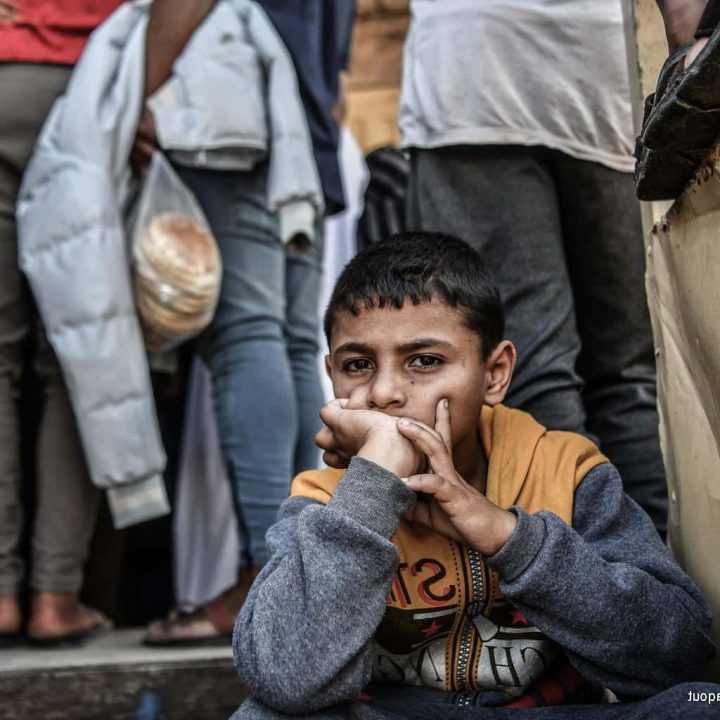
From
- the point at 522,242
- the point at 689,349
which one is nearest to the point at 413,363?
the point at 689,349

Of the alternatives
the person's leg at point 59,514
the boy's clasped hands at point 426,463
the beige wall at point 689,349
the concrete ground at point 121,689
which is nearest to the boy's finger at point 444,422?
the boy's clasped hands at point 426,463

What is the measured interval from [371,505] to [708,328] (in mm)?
457

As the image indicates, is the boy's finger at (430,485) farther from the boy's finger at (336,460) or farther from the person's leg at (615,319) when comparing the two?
the person's leg at (615,319)

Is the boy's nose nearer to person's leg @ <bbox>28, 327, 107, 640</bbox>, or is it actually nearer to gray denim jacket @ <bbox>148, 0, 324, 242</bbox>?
gray denim jacket @ <bbox>148, 0, 324, 242</bbox>

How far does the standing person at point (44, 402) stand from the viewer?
221cm

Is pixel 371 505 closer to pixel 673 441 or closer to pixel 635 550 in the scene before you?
pixel 635 550

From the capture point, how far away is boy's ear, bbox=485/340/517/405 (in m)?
1.56

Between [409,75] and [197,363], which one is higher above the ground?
[409,75]

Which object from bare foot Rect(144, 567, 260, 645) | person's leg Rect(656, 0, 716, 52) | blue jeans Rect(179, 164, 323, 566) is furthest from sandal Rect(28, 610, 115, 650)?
person's leg Rect(656, 0, 716, 52)

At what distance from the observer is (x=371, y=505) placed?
1264mm

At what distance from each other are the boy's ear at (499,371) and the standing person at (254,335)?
2.41 ft

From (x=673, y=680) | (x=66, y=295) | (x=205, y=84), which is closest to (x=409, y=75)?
(x=205, y=84)

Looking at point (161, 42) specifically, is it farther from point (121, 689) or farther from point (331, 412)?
point (121, 689)

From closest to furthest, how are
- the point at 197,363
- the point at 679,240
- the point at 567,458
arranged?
the point at 679,240 → the point at 567,458 → the point at 197,363
